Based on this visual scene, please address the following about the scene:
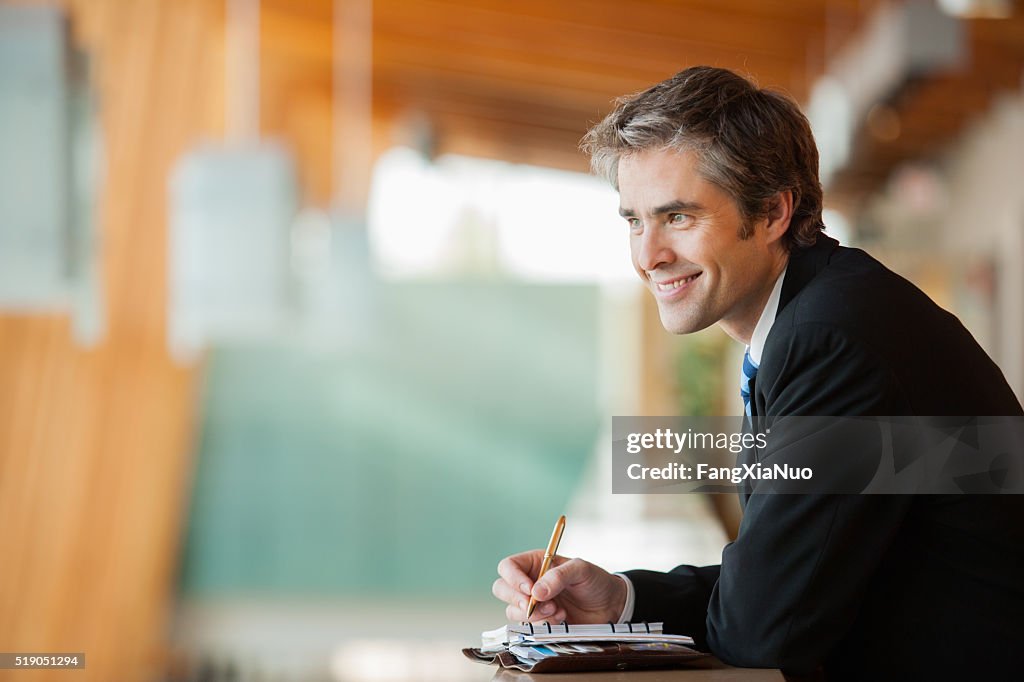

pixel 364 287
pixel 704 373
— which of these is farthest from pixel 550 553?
pixel 704 373

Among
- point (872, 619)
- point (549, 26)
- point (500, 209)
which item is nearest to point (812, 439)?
point (872, 619)

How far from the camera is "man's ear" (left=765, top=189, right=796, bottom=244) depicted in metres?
1.79

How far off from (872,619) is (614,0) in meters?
5.31

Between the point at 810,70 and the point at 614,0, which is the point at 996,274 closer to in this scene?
the point at 810,70

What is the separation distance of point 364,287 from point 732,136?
5.13m

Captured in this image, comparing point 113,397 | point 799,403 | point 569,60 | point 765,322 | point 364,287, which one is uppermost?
point 569,60

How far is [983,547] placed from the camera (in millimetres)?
1546

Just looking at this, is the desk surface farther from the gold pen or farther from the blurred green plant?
the blurred green plant

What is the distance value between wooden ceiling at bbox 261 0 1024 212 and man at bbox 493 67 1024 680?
332 cm

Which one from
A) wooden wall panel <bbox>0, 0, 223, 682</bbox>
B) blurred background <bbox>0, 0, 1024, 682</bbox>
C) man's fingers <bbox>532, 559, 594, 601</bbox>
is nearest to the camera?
man's fingers <bbox>532, 559, 594, 601</bbox>

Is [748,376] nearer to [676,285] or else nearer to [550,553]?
[676,285]

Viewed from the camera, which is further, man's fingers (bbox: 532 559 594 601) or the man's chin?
the man's chin

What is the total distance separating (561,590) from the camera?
166 cm

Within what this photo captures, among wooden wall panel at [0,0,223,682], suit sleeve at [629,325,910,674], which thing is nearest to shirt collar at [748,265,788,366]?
suit sleeve at [629,325,910,674]
